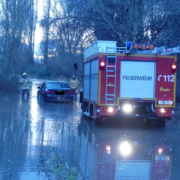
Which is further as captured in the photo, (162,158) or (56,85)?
(56,85)

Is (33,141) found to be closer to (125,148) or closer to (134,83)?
(125,148)

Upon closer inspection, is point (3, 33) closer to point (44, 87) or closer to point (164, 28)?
point (44, 87)

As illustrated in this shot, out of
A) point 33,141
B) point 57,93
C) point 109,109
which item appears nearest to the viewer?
point 33,141

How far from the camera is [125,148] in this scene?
8516 mm

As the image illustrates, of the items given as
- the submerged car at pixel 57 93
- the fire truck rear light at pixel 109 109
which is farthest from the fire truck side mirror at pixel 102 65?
the submerged car at pixel 57 93

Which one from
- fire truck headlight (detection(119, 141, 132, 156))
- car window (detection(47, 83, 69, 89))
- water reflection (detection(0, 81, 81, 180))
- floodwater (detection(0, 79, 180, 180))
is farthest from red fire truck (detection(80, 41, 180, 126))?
car window (detection(47, 83, 69, 89))

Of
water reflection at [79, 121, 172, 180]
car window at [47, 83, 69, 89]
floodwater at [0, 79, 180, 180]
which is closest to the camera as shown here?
floodwater at [0, 79, 180, 180]

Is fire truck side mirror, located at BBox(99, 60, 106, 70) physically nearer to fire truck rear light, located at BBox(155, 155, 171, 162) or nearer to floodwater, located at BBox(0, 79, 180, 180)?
floodwater, located at BBox(0, 79, 180, 180)

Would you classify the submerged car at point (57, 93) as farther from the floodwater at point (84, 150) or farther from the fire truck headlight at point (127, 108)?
the fire truck headlight at point (127, 108)

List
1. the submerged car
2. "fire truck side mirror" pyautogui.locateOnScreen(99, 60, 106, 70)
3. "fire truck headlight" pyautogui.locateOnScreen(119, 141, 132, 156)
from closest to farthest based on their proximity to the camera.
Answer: "fire truck headlight" pyautogui.locateOnScreen(119, 141, 132, 156)
"fire truck side mirror" pyautogui.locateOnScreen(99, 60, 106, 70)
the submerged car

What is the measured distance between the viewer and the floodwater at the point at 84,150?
626cm

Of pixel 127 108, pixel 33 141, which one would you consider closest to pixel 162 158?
pixel 33 141

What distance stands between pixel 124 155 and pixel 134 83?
4.07 m

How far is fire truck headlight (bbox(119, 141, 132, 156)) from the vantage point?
7972 millimetres
